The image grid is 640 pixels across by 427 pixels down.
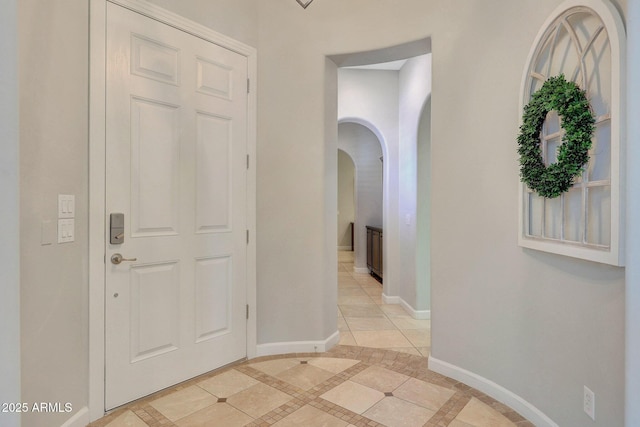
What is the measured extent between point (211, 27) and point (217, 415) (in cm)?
250

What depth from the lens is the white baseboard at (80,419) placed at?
177 cm

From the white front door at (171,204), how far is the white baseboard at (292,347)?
22 centimetres

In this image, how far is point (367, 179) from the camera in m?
6.73

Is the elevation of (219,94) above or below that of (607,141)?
above

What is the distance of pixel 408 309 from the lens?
13.3 feet

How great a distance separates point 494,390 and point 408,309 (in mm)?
1899

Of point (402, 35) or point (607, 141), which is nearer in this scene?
point (607, 141)

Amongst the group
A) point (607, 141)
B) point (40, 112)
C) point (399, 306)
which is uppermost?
point (40, 112)

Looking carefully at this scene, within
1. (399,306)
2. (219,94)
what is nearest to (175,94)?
(219,94)

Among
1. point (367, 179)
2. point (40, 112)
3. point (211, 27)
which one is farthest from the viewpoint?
point (367, 179)

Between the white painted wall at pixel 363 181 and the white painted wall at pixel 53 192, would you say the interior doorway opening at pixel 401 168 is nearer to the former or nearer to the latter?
the white painted wall at pixel 363 181

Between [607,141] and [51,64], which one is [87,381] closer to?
[51,64]

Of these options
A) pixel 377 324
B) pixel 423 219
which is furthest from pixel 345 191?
pixel 377 324

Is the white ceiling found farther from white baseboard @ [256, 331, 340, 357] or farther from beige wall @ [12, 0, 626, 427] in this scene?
white baseboard @ [256, 331, 340, 357]
